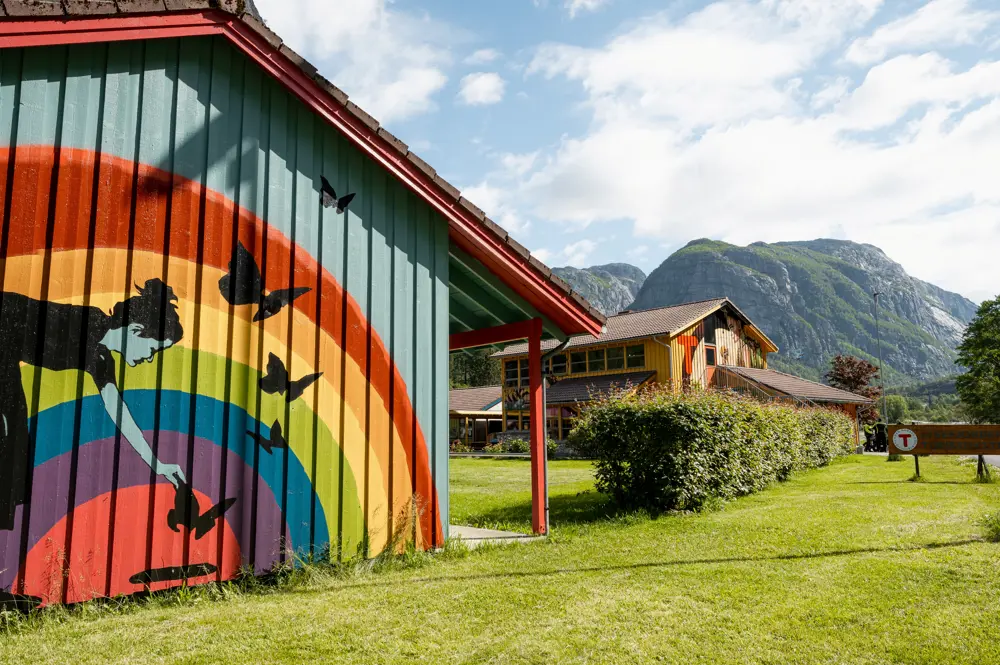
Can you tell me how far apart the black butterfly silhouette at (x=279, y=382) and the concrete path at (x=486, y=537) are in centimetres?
271

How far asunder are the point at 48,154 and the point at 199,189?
1.15m

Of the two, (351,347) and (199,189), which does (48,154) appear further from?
(351,347)

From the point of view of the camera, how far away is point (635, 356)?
113 feet

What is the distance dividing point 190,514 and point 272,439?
0.94 metres

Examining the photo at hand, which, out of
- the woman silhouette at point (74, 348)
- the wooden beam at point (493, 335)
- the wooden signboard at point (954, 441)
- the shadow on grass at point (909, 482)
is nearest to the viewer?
Answer: the woman silhouette at point (74, 348)

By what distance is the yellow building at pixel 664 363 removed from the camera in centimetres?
3325

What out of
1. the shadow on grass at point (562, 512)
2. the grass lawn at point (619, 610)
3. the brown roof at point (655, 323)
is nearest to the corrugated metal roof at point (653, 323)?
the brown roof at point (655, 323)

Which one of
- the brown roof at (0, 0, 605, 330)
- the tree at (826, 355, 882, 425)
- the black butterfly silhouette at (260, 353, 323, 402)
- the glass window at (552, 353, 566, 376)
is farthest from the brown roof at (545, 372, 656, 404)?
the black butterfly silhouette at (260, 353, 323, 402)

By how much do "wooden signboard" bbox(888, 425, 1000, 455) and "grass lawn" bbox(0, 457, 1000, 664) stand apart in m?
6.13

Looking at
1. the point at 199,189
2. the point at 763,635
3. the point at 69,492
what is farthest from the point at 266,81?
the point at 763,635

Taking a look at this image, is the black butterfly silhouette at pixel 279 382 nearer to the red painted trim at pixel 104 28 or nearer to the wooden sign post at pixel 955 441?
the red painted trim at pixel 104 28

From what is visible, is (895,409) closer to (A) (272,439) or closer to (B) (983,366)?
(B) (983,366)

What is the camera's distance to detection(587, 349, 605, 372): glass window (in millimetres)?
36156

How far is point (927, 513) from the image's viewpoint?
31.3 feet
